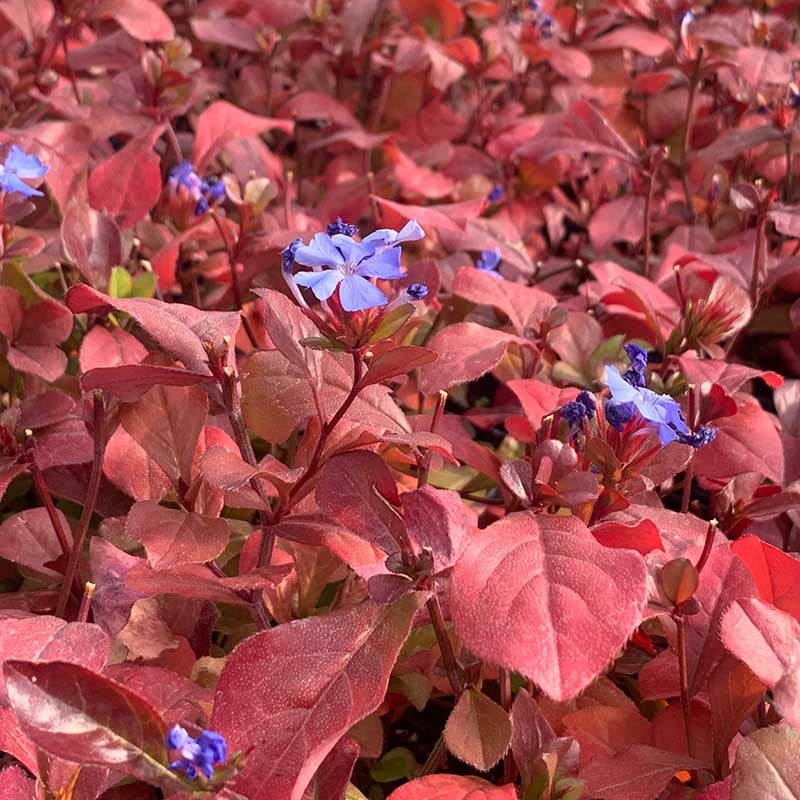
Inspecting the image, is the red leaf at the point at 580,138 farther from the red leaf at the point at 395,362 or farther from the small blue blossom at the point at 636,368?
the red leaf at the point at 395,362

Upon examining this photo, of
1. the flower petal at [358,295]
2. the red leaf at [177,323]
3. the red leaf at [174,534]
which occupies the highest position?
the flower petal at [358,295]

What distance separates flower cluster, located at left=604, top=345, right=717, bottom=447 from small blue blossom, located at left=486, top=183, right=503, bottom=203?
31.3 inches

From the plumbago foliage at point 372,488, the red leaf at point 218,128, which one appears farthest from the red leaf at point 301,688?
the red leaf at point 218,128

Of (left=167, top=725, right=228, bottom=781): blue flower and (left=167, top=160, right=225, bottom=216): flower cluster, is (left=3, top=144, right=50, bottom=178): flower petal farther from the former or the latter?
(left=167, top=725, right=228, bottom=781): blue flower

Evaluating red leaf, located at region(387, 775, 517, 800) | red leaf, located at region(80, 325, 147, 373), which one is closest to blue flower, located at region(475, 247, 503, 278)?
red leaf, located at region(80, 325, 147, 373)

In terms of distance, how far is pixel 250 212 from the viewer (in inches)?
43.4

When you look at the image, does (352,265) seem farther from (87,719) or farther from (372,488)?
(87,719)

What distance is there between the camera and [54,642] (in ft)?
2.12

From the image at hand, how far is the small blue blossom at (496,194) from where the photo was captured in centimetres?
147

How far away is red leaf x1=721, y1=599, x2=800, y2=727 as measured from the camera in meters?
0.63

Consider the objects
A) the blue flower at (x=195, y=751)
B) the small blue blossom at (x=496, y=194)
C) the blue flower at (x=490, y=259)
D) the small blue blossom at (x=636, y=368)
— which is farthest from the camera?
the small blue blossom at (x=496, y=194)

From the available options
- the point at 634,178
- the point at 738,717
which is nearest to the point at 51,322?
the point at 738,717

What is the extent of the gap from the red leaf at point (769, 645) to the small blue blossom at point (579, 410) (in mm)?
156

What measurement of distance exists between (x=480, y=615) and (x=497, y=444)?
2.00 feet
